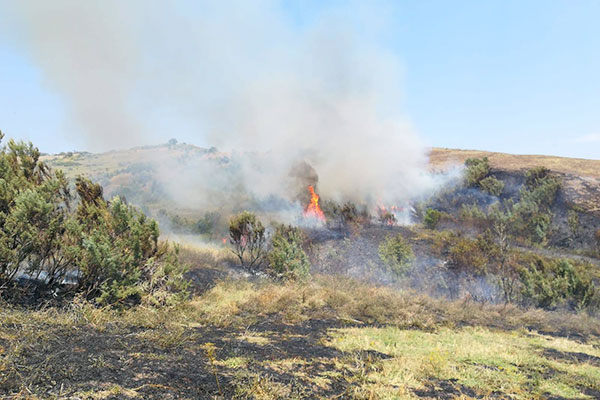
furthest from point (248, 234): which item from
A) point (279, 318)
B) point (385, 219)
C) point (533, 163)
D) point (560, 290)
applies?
point (533, 163)

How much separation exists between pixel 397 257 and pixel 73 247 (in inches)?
493

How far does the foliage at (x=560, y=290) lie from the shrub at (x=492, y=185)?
55.9ft

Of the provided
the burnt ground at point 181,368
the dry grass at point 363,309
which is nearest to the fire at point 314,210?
the dry grass at point 363,309

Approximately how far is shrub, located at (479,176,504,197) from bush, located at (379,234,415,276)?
18.0 m

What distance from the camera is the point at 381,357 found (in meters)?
6.12

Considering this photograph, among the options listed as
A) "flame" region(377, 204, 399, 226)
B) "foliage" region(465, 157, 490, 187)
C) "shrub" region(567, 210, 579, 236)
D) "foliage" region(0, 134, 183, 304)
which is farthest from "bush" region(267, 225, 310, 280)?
"foliage" region(465, 157, 490, 187)

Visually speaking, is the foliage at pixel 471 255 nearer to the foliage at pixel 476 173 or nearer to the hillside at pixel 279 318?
the hillside at pixel 279 318

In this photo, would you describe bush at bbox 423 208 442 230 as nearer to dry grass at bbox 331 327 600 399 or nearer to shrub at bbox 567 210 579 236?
shrub at bbox 567 210 579 236

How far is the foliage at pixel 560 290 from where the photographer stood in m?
13.4

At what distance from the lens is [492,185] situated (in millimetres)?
30469

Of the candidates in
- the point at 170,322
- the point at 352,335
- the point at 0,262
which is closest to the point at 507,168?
the point at 352,335

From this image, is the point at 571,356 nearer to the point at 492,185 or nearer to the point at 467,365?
the point at 467,365

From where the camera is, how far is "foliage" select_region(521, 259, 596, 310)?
13375mm

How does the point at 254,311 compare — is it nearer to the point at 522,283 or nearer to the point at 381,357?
the point at 381,357
